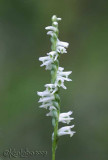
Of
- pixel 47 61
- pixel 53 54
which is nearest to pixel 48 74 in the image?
pixel 47 61

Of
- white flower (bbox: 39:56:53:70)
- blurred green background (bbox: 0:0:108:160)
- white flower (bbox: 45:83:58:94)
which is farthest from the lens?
blurred green background (bbox: 0:0:108:160)

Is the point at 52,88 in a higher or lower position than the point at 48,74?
lower

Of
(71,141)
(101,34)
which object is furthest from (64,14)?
(71,141)

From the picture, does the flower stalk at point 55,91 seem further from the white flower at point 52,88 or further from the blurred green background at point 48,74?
the blurred green background at point 48,74

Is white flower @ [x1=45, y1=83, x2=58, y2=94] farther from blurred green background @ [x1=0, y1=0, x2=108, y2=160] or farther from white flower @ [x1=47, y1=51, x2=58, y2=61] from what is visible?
blurred green background @ [x1=0, y1=0, x2=108, y2=160]

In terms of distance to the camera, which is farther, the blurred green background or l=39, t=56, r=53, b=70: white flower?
the blurred green background

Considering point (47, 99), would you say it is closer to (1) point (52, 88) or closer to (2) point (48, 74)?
(1) point (52, 88)

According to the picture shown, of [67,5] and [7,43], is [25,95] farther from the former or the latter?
[67,5]

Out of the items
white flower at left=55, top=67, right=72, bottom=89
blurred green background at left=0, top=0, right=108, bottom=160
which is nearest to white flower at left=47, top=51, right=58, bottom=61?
white flower at left=55, top=67, right=72, bottom=89

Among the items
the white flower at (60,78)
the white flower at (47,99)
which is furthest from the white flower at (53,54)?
the white flower at (47,99)
